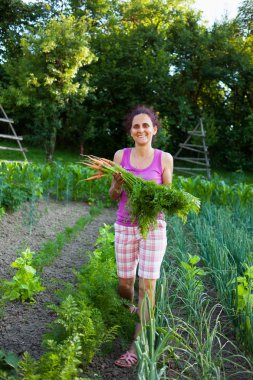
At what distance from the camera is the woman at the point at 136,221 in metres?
2.29

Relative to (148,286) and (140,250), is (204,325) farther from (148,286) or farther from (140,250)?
(140,250)

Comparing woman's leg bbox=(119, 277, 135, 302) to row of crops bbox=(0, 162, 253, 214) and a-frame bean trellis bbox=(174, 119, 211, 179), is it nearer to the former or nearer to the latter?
row of crops bbox=(0, 162, 253, 214)

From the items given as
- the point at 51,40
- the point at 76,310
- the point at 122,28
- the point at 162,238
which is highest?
the point at 122,28

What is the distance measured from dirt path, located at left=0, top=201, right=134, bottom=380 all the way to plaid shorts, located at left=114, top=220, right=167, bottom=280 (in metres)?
0.48

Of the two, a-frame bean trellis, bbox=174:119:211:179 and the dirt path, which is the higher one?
a-frame bean trellis, bbox=174:119:211:179

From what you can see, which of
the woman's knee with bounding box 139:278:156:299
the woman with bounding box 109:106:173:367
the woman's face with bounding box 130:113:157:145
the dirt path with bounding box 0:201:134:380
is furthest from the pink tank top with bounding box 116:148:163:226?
the dirt path with bounding box 0:201:134:380

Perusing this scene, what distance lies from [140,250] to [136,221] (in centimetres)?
17

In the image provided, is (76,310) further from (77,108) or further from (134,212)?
(77,108)

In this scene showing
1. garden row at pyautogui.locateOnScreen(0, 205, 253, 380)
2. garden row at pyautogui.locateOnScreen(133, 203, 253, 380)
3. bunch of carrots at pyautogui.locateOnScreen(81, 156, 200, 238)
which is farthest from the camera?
bunch of carrots at pyautogui.locateOnScreen(81, 156, 200, 238)

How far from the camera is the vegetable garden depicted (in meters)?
1.84

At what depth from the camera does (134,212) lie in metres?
2.19

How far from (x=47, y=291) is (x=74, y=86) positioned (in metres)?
8.55

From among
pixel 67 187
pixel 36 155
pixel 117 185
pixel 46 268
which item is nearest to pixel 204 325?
pixel 117 185

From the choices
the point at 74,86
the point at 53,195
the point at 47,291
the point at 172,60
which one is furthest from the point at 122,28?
the point at 47,291
